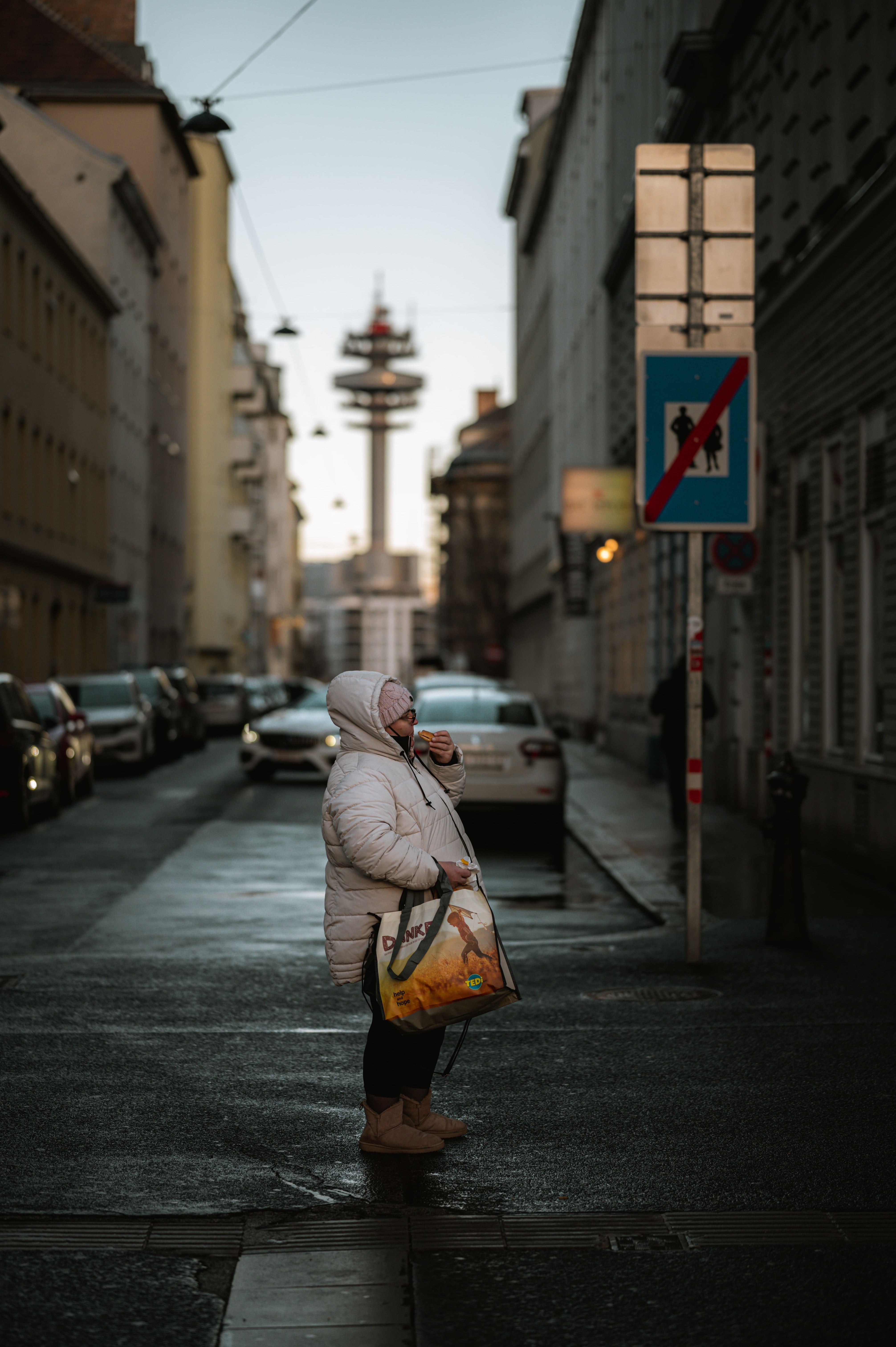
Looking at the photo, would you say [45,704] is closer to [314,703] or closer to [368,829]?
[314,703]

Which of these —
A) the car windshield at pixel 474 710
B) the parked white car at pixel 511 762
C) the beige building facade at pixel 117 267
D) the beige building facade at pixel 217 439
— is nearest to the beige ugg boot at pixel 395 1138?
the parked white car at pixel 511 762

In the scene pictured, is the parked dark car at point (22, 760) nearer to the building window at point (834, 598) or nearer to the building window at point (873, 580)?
the building window at point (834, 598)

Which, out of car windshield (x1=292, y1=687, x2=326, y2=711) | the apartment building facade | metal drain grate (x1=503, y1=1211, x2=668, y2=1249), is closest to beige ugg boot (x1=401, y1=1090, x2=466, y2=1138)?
metal drain grate (x1=503, y1=1211, x2=668, y2=1249)

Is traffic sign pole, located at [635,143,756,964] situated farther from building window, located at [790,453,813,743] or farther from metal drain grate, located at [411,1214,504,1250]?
building window, located at [790,453,813,743]

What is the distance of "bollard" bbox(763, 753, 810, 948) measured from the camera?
11.3 metres

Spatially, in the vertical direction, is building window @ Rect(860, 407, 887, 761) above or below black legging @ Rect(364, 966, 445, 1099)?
above

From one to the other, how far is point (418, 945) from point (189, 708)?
112ft

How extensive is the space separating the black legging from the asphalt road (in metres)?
0.24

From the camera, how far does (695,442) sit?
10.6 m

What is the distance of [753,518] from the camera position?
10.6m

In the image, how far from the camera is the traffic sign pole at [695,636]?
1055 cm

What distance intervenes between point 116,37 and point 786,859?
62.2 metres

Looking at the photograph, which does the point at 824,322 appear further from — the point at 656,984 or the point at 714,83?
the point at 656,984

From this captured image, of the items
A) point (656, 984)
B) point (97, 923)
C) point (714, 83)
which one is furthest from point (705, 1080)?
point (714, 83)
